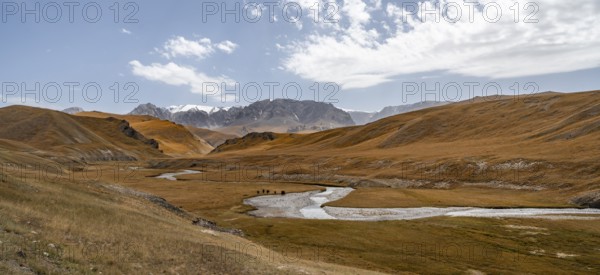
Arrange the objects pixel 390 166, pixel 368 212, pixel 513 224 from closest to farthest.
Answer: pixel 513 224
pixel 368 212
pixel 390 166

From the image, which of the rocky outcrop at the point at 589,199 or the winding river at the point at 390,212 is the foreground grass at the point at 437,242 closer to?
the winding river at the point at 390,212

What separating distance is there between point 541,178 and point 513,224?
49789 millimetres

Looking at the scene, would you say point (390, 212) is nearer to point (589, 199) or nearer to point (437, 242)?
point (437, 242)

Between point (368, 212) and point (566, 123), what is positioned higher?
point (566, 123)

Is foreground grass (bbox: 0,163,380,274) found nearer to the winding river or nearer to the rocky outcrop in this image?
the winding river

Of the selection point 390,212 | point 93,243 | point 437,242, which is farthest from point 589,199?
point 93,243

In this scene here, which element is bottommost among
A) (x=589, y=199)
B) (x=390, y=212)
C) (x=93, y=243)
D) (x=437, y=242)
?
(x=390, y=212)

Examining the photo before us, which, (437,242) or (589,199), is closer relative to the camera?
(437,242)

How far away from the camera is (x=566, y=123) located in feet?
543

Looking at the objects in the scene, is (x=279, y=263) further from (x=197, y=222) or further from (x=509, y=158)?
(x=509, y=158)

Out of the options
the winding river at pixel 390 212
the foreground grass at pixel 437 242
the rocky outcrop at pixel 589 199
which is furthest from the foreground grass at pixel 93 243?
the rocky outcrop at pixel 589 199

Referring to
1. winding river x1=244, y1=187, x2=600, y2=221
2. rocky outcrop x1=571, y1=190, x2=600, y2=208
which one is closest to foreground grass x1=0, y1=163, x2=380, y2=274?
winding river x1=244, y1=187, x2=600, y2=221

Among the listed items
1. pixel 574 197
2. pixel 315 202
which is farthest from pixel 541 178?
pixel 315 202

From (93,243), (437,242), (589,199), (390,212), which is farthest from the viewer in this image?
(589,199)
